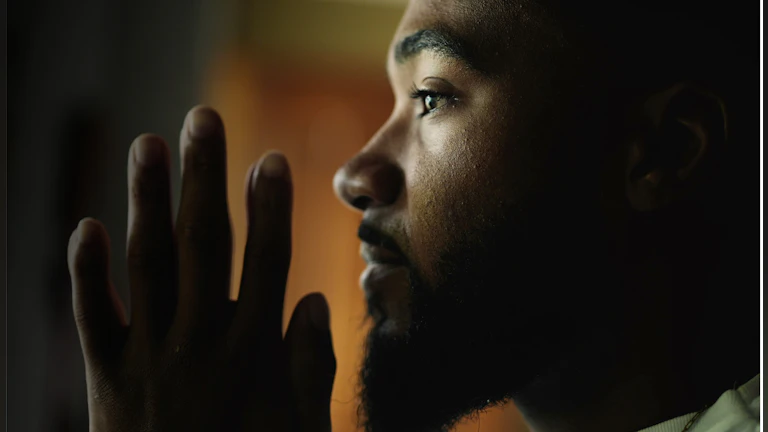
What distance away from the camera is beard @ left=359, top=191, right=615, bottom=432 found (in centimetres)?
91

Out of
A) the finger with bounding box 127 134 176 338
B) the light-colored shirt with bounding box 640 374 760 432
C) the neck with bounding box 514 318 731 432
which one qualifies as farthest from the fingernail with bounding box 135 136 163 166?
the light-colored shirt with bounding box 640 374 760 432

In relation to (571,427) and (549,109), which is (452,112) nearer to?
(549,109)

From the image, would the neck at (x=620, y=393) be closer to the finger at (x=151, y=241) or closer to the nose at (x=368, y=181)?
the nose at (x=368, y=181)

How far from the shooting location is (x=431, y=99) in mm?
916

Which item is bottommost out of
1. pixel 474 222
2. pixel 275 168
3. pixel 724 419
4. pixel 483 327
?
pixel 724 419

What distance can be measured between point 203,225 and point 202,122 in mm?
121

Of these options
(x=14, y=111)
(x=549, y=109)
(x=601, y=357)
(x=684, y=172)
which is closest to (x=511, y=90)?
(x=549, y=109)

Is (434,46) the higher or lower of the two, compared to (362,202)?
higher

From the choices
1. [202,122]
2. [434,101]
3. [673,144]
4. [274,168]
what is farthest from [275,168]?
[673,144]

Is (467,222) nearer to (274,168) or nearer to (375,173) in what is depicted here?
(375,173)

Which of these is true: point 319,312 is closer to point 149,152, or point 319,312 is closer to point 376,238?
point 376,238

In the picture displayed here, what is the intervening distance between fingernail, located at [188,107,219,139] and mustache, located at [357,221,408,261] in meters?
0.21

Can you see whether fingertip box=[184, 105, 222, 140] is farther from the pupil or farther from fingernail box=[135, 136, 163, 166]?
the pupil

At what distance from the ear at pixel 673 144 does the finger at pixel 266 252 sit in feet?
1.33
